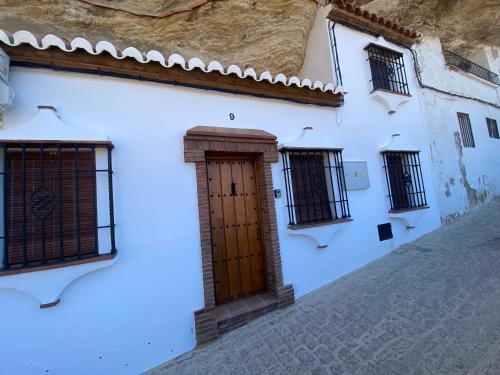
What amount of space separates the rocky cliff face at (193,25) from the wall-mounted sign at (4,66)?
115 inches

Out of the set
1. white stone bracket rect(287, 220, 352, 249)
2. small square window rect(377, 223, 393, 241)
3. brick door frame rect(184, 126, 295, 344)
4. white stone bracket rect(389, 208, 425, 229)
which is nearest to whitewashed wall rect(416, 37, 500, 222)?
white stone bracket rect(389, 208, 425, 229)

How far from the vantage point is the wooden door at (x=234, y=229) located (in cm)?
337

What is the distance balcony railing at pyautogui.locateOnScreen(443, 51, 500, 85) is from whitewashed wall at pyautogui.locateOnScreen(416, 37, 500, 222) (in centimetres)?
71

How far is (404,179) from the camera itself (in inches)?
202

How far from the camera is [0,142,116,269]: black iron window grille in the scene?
2.32 metres

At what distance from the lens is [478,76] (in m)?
7.89

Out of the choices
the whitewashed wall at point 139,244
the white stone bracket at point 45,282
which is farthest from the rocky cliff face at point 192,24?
the white stone bracket at point 45,282

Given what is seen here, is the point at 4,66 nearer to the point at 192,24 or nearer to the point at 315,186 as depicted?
the point at 192,24

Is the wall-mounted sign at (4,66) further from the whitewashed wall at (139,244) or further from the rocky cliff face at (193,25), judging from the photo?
the rocky cliff face at (193,25)

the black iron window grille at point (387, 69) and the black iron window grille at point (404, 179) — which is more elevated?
the black iron window grille at point (387, 69)

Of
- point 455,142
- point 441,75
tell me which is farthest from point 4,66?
point 441,75

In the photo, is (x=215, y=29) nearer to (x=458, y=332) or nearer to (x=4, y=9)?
(x=4, y=9)

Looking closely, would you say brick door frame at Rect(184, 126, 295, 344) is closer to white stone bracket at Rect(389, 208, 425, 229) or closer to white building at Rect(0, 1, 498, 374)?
white building at Rect(0, 1, 498, 374)

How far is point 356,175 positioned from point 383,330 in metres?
2.50
